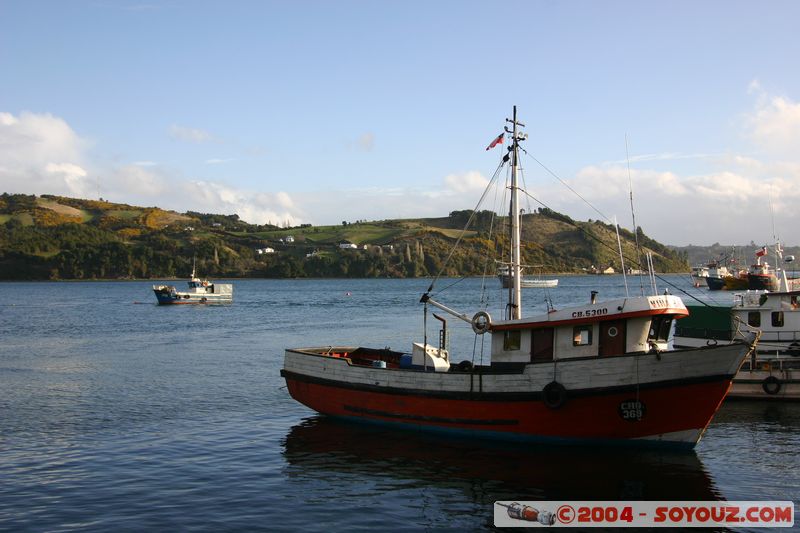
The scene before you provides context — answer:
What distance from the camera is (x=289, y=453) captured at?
75.0ft

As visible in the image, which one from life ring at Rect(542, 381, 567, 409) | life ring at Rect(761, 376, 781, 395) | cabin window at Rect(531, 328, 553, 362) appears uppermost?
cabin window at Rect(531, 328, 553, 362)

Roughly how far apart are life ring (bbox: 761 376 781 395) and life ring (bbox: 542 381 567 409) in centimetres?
1341

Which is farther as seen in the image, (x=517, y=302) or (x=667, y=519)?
(x=517, y=302)

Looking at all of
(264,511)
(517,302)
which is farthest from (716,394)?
(264,511)

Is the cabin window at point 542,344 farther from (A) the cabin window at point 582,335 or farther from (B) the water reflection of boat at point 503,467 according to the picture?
(B) the water reflection of boat at point 503,467

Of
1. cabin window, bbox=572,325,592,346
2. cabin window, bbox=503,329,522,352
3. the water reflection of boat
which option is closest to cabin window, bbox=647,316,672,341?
cabin window, bbox=572,325,592,346

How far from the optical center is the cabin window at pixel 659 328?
2167 cm

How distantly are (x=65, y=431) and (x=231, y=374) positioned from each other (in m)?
14.3

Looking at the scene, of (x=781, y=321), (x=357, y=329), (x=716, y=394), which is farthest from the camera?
(x=357, y=329)

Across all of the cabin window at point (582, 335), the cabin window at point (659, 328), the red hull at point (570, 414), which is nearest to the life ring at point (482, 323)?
the red hull at point (570, 414)

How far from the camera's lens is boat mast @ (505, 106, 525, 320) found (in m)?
24.0

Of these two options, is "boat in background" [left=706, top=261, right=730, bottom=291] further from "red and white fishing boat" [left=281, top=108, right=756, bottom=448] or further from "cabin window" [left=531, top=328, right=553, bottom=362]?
"cabin window" [left=531, top=328, right=553, bottom=362]

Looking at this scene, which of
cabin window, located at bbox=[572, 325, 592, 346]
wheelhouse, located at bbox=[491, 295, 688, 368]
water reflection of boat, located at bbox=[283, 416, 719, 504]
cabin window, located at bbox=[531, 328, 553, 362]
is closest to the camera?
water reflection of boat, located at bbox=[283, 416, 719, 504]

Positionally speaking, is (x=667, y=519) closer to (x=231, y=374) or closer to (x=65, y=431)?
(x=65, y=431)
